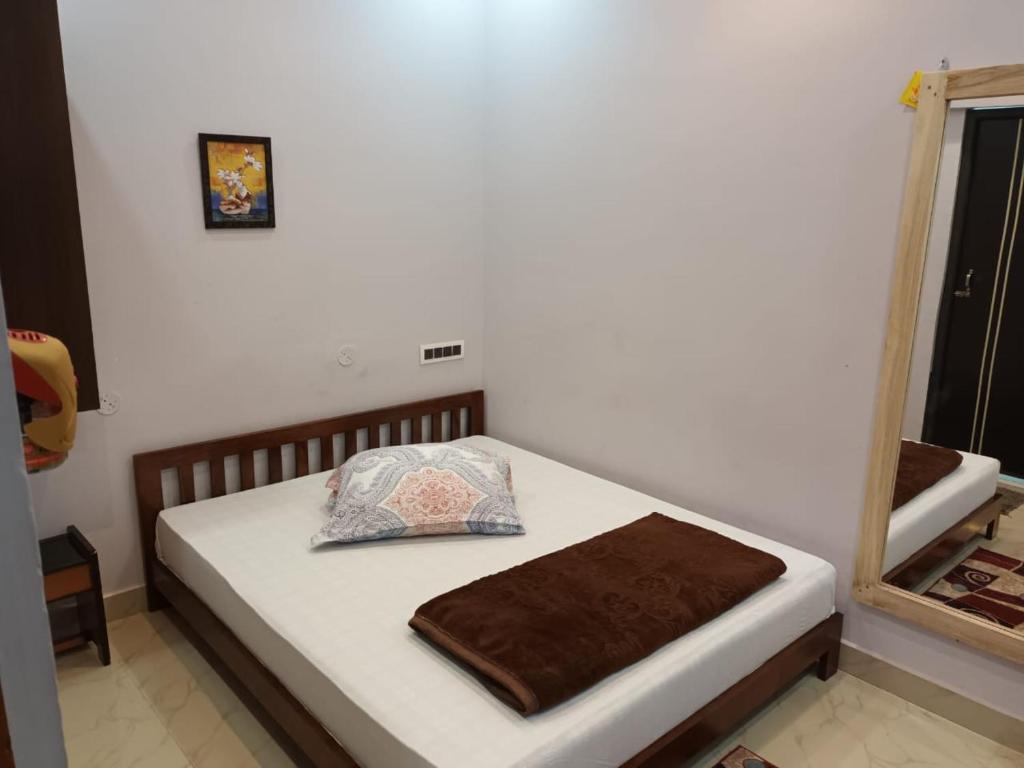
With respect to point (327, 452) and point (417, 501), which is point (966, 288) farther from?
point (327, 452)

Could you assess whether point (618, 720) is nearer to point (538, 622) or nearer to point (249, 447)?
point (538, 622)

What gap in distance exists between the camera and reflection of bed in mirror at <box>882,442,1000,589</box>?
7.62 feet

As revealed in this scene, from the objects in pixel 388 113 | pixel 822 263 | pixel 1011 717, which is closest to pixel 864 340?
pixel 822 263

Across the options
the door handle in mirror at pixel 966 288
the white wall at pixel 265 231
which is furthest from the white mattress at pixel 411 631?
the door handle in mirror at pixel 966 288

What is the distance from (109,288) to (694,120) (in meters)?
A: 2.15

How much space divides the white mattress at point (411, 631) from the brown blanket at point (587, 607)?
0.05m

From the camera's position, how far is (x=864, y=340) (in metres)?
2.40

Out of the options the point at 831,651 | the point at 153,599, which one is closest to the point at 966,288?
the point at 831,651

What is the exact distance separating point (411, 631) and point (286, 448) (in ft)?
4.59

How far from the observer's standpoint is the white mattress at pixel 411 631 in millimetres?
1732

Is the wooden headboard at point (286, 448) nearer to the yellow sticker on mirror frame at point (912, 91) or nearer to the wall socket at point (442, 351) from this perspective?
the wall socket at point (442, 351)

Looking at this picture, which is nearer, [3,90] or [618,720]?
[618,720]

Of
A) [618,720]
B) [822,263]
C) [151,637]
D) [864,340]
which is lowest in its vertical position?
[151,637]

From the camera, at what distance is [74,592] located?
249 cm
